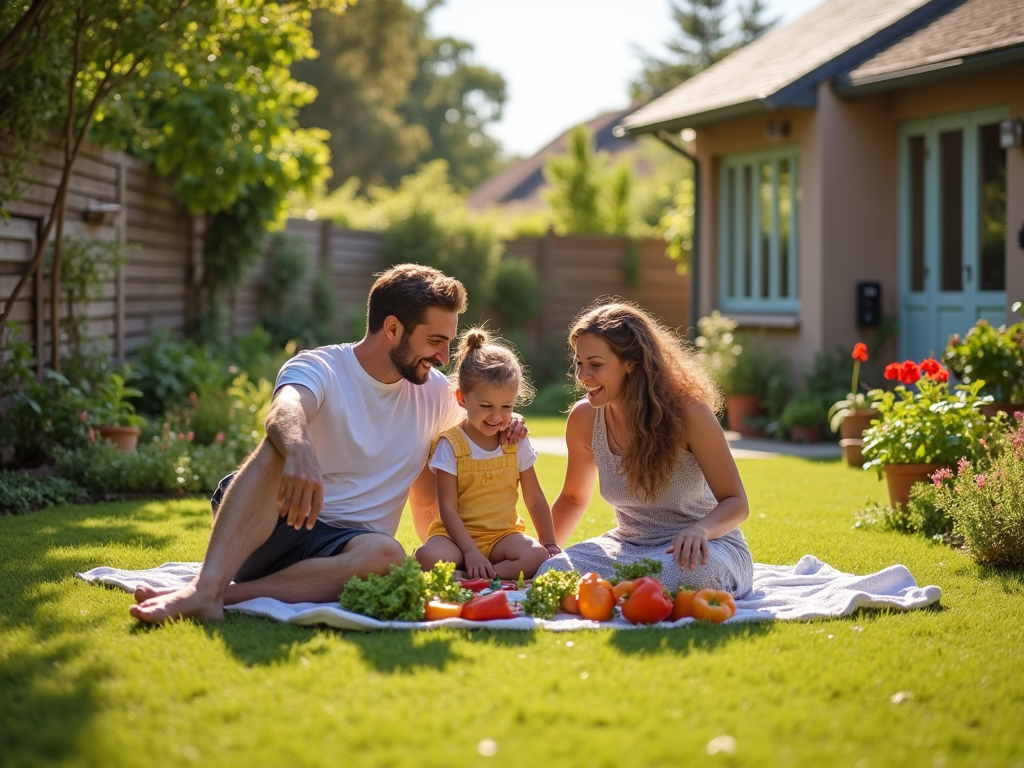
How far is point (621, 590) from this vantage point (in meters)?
4.00

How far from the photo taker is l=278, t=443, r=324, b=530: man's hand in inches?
138

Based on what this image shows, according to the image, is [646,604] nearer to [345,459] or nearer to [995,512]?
[345,459]

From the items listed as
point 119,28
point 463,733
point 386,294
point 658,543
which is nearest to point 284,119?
point 119,28

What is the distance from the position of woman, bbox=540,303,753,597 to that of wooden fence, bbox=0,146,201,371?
473 centimetres

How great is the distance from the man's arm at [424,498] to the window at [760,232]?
744cm

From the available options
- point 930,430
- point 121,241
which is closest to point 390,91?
point 121,241

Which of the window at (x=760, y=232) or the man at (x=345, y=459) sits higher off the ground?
the window at (x=760, y=232)

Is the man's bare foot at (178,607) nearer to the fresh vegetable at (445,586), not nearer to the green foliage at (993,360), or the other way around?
the fresh vegetable at (445,586)

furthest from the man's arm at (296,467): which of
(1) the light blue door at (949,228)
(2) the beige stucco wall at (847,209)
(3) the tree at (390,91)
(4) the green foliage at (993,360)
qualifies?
(3) the tree at (390,91)

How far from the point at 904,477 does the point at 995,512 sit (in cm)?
115

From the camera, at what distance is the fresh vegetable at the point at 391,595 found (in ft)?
12.7

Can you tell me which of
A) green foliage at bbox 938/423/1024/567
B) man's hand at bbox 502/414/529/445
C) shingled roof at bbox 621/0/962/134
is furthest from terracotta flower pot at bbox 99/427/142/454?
shingled roof at bbox 621/0/962/134

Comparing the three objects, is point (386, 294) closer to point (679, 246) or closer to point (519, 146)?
point (679, 246)

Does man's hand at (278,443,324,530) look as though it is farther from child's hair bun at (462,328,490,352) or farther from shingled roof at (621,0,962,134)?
shingled roof at (621,0,962,134)
